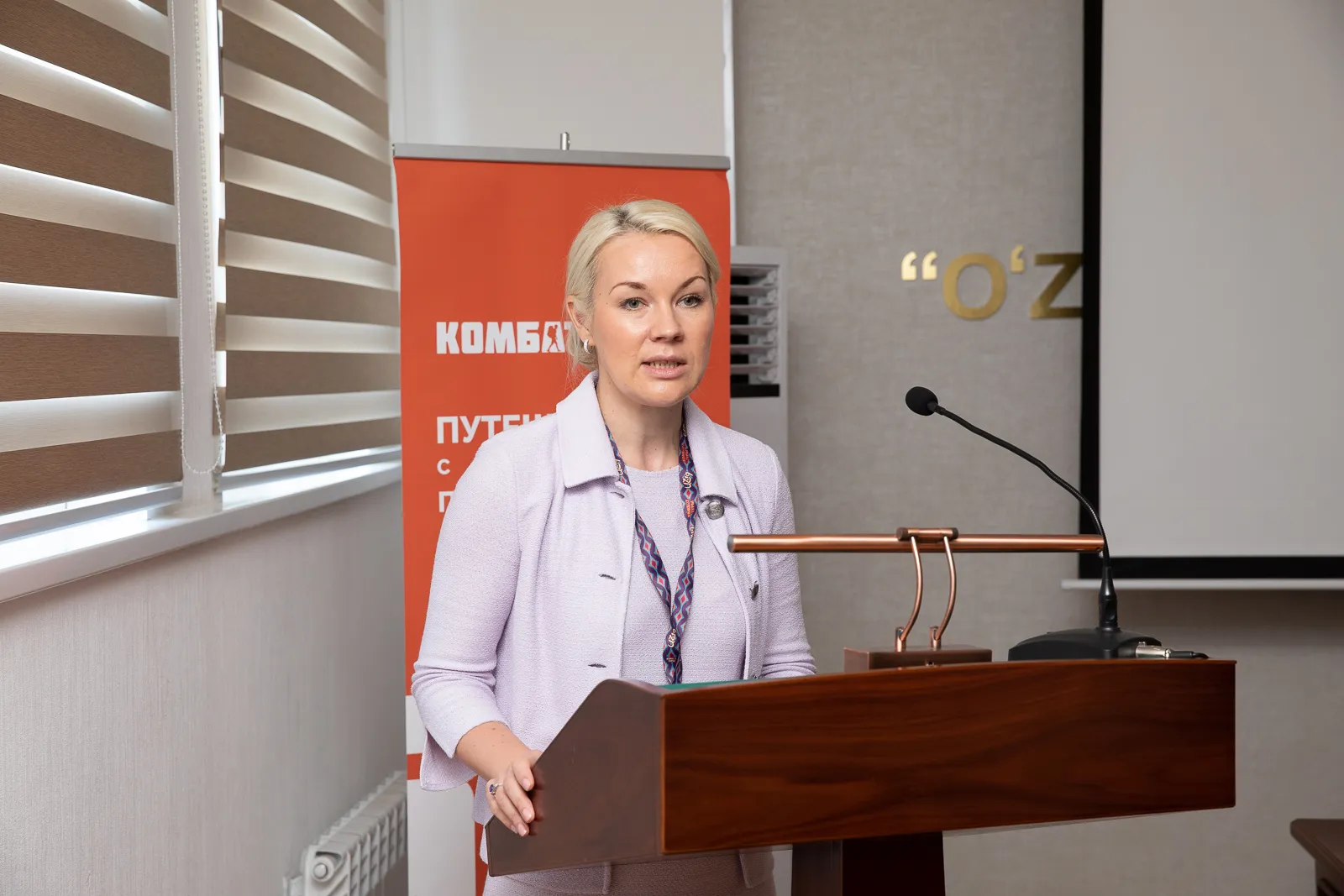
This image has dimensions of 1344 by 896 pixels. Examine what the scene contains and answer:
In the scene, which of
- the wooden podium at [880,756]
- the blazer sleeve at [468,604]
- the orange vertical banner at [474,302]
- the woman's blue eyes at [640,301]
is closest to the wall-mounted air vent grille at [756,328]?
the orange vertical banner at [474,302]

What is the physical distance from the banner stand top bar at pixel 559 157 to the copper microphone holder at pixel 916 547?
56.3 inches

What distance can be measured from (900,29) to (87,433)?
2.47 m

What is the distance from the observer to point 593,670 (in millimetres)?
1369

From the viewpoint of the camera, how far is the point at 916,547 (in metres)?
1.04

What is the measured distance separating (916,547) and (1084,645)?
22cm

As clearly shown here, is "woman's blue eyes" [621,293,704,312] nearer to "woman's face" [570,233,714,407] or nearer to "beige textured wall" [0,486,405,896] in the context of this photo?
"woman's face" [570,233,714,407]

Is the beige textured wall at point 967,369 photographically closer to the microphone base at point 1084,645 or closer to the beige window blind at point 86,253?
the beige window blind at point 86,253

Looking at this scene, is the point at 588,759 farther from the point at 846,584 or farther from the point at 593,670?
the point at 846,584

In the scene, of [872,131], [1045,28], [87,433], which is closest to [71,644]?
[87,433]

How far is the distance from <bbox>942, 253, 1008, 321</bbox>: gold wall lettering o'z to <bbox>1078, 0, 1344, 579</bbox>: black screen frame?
30 centimetres

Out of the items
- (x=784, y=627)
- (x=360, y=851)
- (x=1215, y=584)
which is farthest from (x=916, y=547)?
(x=1215, y=584)

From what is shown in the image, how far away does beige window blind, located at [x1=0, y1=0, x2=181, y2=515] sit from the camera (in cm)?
147

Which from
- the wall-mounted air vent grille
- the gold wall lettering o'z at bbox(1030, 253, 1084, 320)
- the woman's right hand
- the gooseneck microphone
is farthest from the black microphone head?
the gold wall lettering o'z at bbox(1030, 253, 1084, 320)

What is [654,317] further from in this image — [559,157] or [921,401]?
[559,157]
